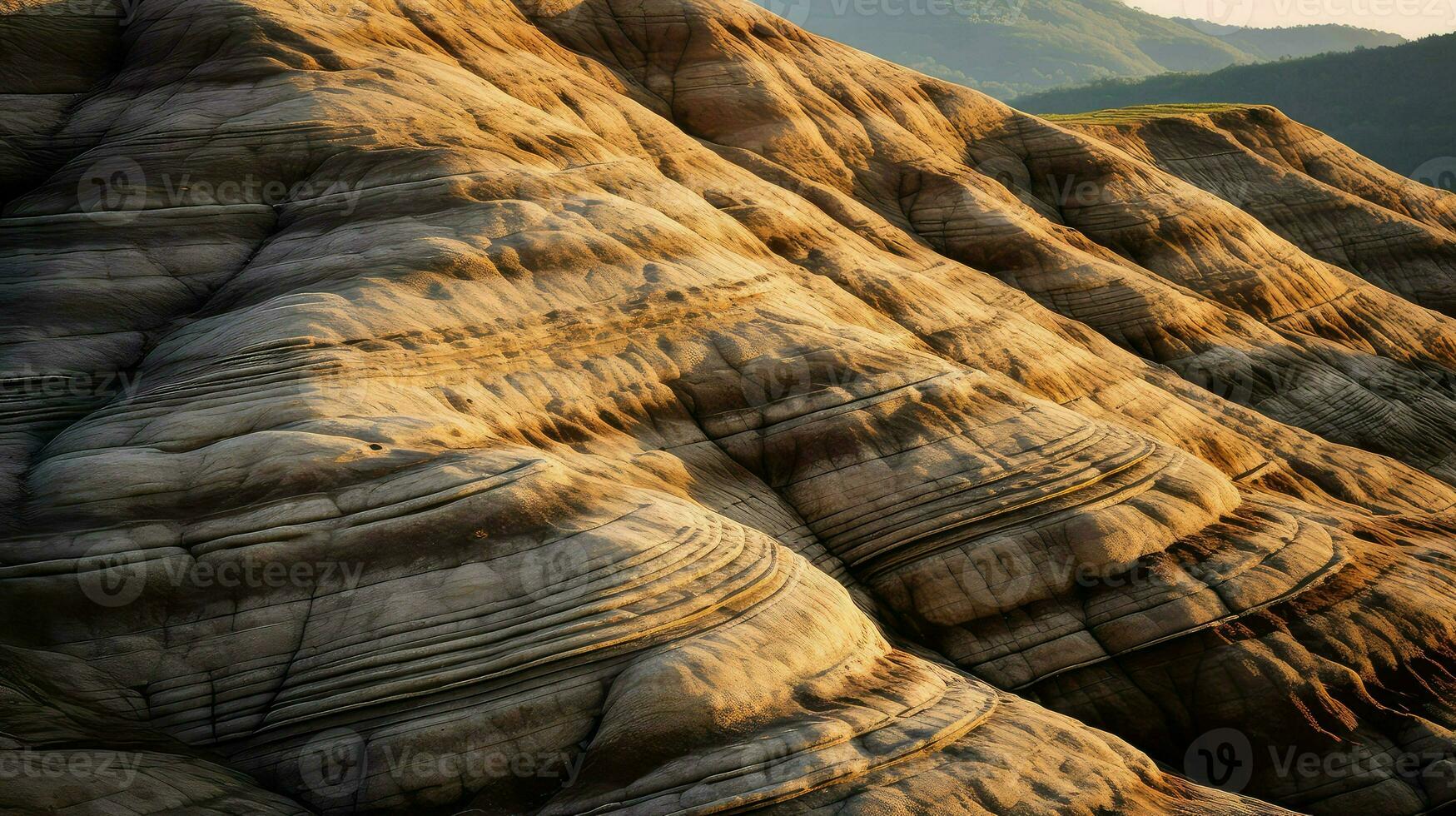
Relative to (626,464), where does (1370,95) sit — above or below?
above

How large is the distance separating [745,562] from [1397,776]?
34.2 feet

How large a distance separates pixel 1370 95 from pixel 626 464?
15673 centimetres

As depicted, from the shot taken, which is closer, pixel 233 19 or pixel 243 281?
pixel 243 281

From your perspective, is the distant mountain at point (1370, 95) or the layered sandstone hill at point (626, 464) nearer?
the layered sandstone hill at point (626, 464)

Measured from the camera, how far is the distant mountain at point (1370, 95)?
12394 centimetres

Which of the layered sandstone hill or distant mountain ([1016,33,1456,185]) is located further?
distant mountain ([1016,33,1456,185])

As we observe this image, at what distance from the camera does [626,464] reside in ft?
47.4

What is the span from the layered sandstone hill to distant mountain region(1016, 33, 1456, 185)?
108641 mm

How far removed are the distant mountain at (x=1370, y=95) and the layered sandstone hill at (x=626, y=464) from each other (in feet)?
356

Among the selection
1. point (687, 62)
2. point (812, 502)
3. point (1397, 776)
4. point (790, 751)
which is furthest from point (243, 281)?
point (1397, 776)

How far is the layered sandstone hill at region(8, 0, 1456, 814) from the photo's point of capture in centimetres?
1039

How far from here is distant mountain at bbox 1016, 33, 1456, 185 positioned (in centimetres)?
12394

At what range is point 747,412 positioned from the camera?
16.5m

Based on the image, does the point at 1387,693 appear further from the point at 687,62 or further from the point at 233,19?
the point at 233,19
